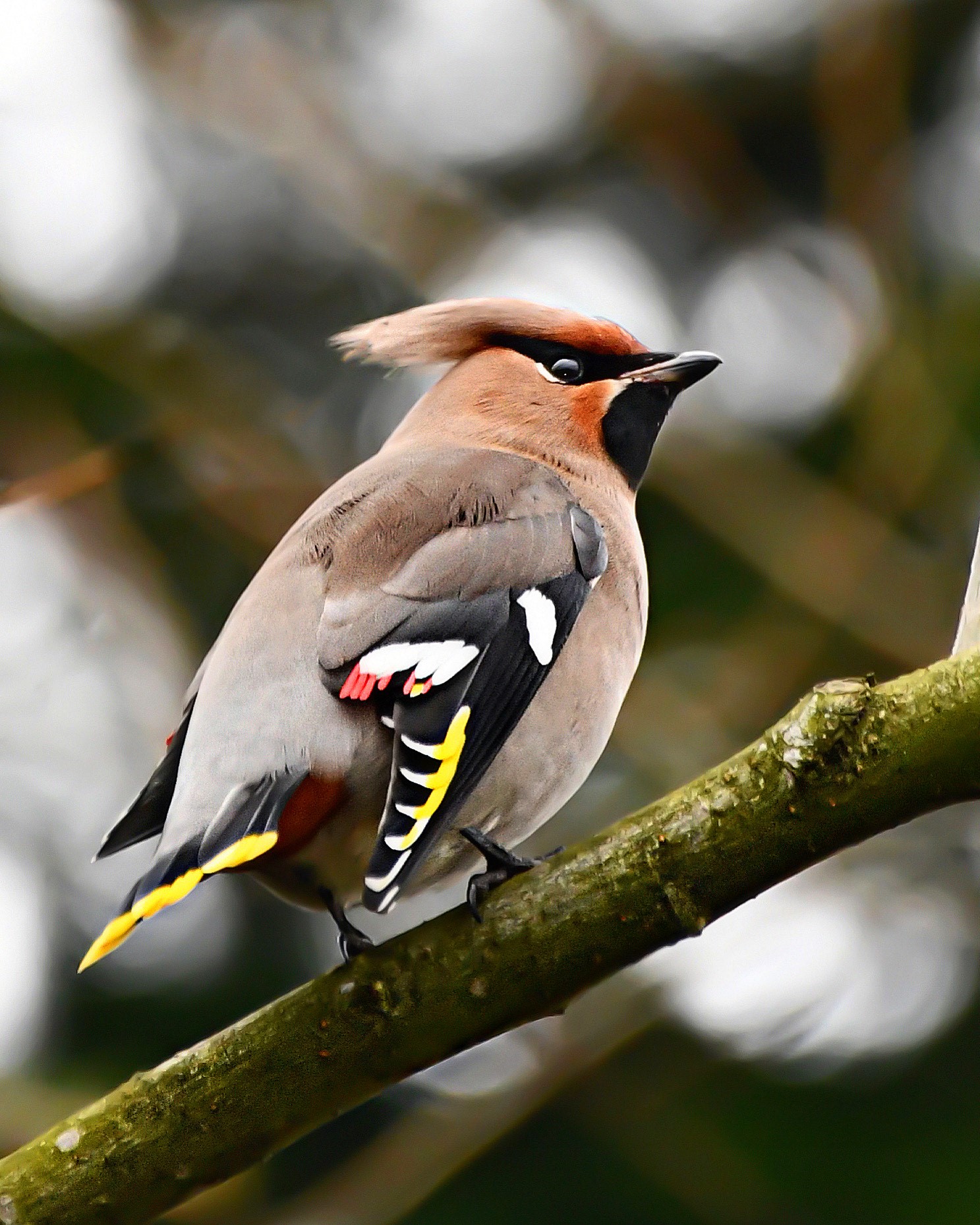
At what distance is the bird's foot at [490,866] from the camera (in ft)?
8.05

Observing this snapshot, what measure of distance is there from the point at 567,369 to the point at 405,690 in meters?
1.53

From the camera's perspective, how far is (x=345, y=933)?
2.67m

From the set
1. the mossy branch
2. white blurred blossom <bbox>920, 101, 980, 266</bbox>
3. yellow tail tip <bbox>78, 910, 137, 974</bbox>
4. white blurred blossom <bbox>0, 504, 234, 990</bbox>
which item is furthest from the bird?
white blurred blossom <bbox>920, 101, 980, 266</bbox>

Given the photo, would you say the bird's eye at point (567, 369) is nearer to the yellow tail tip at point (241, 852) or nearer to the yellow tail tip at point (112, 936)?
the yellow tail tip at point (241, 852)

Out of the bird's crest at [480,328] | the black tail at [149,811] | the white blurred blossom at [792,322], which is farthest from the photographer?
the white blurred blossom at [792,322]

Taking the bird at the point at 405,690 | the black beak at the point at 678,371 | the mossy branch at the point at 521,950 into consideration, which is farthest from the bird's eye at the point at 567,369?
the mossy branch at the point at 521,950

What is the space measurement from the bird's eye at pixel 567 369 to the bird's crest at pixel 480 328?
0.04 metres

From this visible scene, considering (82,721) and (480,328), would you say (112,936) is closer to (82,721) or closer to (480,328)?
(480,328)

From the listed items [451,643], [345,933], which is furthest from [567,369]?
[345,933]

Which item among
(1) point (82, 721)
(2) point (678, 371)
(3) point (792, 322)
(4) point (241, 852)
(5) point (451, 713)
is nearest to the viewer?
(4) point (241, 852)

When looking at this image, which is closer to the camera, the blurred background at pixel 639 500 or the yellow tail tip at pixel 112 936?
the yellow tail tip at pixel 112 936

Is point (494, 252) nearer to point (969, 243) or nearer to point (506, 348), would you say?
point (969, 243)

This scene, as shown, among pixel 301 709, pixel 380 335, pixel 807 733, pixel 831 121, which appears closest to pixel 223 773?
pixel 301 709

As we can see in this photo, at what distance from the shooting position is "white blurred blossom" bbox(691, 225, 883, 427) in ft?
19.5
